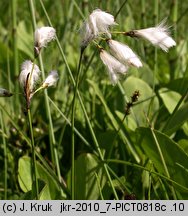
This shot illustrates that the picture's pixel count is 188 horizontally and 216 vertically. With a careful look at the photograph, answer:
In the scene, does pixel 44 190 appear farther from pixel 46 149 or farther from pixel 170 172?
pixel 46 149

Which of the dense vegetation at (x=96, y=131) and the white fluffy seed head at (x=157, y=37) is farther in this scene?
the dense vegetation at (x=96, y=131)

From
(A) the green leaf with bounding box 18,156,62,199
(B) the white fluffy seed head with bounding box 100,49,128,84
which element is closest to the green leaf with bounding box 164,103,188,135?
(A) the green leaf with bounding box 18,156,62,199

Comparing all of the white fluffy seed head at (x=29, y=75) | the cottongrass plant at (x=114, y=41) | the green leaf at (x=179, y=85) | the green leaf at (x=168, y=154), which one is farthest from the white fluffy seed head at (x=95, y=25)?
the green leaf at (x=179, y=85)

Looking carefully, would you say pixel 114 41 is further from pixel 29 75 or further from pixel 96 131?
pixel 96 131

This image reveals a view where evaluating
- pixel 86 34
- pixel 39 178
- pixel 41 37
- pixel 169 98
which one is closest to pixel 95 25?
pixel 86 34

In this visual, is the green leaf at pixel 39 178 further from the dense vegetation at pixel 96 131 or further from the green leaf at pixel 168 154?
the green leaf at pixel 168 154

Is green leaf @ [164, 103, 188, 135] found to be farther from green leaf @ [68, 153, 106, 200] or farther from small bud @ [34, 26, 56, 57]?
small bud @ [34, 26, 56, 57]
